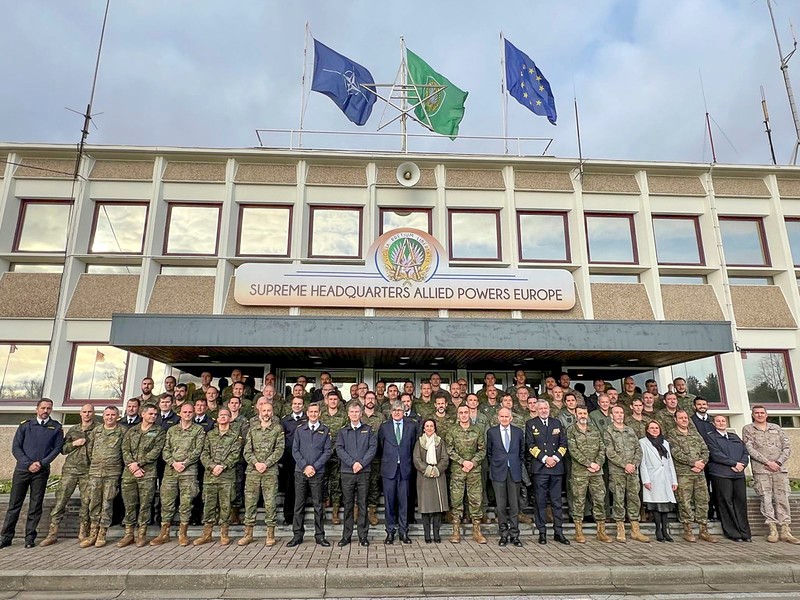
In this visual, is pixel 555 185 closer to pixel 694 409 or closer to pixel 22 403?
pixel 694 409

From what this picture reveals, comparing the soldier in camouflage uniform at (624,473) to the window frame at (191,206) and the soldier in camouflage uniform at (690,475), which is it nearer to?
the soldier in camouflage uniform at (690,475)

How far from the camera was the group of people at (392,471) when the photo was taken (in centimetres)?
697

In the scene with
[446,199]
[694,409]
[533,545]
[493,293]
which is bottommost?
[533,545]

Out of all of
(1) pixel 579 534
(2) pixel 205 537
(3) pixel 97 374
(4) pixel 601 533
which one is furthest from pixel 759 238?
(3) pixel 97 374

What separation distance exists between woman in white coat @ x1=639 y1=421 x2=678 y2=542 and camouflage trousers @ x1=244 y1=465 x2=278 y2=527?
5.55 m

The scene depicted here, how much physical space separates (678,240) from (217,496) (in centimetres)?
1235

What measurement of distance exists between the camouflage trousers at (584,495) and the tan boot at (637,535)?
471mm

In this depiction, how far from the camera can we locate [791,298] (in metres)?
12.2

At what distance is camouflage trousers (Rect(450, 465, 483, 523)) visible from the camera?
7145 millimetres

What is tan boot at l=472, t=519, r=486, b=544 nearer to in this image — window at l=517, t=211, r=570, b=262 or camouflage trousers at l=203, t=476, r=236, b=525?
camouflage trousers at l=203, t=476, r=236, b=525

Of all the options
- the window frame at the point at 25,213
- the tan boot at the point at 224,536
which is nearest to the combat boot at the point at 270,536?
the tan boot at the point at 224,536

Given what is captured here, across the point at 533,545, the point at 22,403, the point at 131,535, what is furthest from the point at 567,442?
the point at 22,403

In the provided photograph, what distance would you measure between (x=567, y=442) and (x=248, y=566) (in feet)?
15.8

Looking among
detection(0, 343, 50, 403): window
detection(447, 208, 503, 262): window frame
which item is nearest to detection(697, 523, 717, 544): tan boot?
detection(447, 208, 503, 262): window frame
